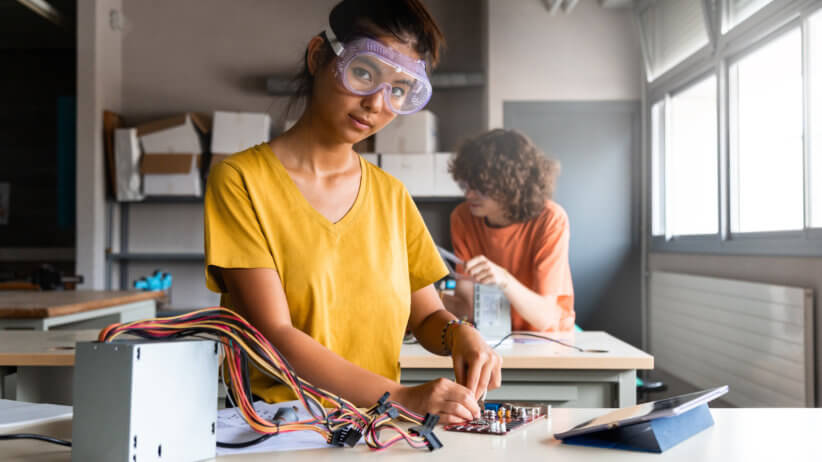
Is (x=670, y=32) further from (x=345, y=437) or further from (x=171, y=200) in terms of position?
(x=345, y=437)

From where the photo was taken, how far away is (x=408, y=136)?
198 inches

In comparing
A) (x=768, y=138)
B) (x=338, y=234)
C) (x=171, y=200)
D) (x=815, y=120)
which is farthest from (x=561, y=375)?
(x=171, y=200)

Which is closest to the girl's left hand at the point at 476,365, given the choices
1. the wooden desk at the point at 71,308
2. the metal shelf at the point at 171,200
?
the wooden desk at the point at 71,308

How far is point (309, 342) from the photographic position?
102 cm

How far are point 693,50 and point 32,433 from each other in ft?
13.8

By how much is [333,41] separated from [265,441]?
0.61 metres

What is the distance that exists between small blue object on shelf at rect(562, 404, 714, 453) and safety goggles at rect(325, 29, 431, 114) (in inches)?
22.8

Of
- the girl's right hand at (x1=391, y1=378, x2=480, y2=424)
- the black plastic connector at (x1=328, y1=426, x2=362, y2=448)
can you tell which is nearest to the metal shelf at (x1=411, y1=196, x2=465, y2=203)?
the girl's right hand at (x1=391, y1=378, x2=480, y2=424)

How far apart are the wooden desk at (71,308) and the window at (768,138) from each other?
3162 millimetres

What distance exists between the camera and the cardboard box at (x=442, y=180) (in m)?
4.97

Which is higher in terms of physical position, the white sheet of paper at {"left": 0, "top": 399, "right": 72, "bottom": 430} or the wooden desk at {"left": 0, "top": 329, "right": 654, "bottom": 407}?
the white sheet of paper at {"left": 0, "top": 399, "right": 72, "bottom": 430}

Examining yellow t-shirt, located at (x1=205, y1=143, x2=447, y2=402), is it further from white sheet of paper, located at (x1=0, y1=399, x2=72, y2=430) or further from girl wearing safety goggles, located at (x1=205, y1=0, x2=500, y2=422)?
white sheet of paper, located at (x1=0, y1=399, x2=72, y2=430)

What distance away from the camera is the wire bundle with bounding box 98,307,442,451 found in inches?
32.3

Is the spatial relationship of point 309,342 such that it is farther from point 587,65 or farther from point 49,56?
point 49,56
